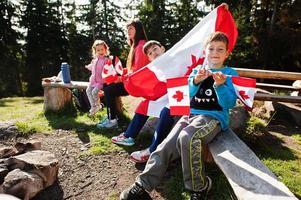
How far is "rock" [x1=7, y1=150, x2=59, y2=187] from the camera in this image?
3.76 m

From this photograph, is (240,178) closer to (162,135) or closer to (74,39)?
(162,135)

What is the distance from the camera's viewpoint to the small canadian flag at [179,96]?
351 cm

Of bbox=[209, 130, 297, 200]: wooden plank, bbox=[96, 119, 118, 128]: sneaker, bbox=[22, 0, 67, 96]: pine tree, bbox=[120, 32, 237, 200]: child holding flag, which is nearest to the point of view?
bbox=[209, 130, 297, 200]: wooden plank

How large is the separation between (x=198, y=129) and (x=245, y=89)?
626mm

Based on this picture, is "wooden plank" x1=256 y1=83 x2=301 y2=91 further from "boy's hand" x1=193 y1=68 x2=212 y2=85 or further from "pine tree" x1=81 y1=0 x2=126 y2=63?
"pine tree" x1=81 y1=0 x2=126 y2=63

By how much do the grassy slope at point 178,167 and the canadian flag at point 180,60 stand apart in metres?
0.90

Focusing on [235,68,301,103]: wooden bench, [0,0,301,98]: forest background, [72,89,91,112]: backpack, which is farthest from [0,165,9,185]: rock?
[0,0,301,98]: forest background

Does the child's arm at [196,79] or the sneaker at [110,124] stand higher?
the child's arm at [196,79]

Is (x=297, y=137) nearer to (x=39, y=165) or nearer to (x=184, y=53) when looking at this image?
(x=184, y=53)

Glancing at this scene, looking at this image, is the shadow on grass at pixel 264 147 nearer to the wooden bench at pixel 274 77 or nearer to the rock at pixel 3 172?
the wooden bench at pixel 274 77

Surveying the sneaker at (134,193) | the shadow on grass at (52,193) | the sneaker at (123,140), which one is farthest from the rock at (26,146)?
the sneaker at (134,193)

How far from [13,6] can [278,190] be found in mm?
29292

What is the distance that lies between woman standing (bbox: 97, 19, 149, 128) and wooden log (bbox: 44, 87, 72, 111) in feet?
5.14

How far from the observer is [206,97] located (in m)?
3.53
